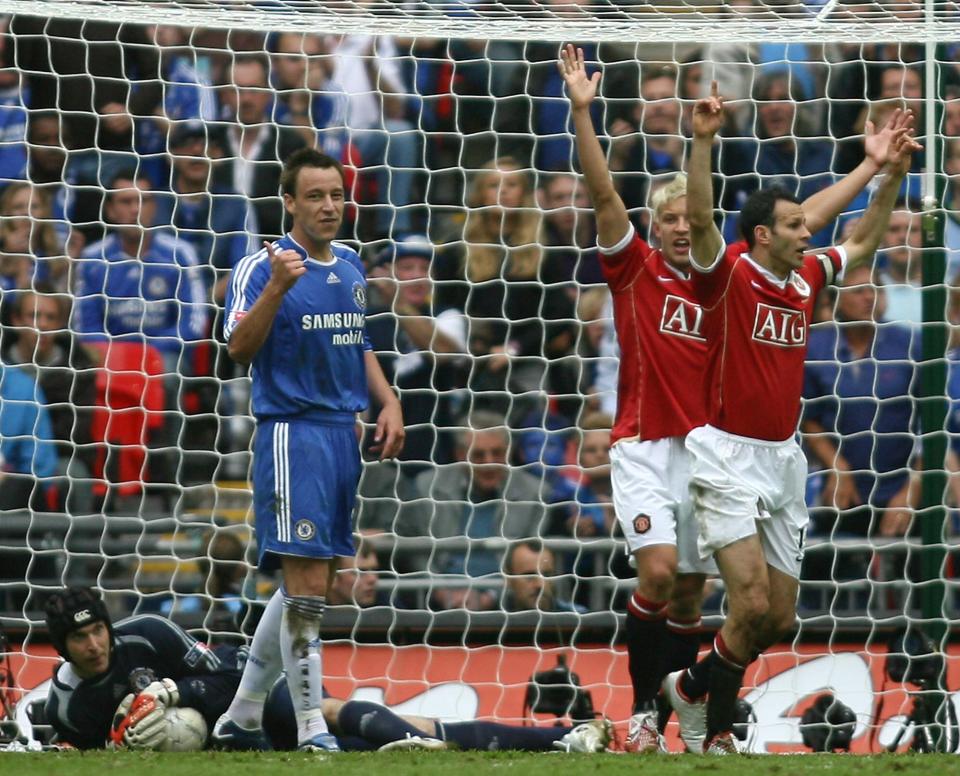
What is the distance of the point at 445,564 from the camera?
7473 millimetres

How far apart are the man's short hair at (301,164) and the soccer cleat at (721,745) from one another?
7.01ft

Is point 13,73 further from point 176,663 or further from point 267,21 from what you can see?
point 176,663

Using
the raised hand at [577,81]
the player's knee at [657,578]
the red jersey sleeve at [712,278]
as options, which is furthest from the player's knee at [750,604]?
the raised hand at [577,81]

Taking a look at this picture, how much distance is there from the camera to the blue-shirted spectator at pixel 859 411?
754 cm

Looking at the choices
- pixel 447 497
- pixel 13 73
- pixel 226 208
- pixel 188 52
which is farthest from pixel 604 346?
pixel 13 73

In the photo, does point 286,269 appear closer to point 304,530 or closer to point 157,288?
point 304,530

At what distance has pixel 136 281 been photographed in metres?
7.72

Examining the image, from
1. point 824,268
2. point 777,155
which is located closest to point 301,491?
point 824,268

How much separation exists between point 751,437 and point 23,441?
3.65m

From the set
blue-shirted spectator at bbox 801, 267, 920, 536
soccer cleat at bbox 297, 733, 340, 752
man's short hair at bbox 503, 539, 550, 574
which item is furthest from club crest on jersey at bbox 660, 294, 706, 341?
blue-shirted spectator at bbox 801, 267, 920, 536

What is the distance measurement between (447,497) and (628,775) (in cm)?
316

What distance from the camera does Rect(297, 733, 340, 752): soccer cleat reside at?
521 cm

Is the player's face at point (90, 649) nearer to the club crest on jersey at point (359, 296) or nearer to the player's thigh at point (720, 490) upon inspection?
the club crest on jersey at point (359, 296)

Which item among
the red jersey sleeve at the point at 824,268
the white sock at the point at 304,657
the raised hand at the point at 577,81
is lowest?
the white sock at the point at 304,657
